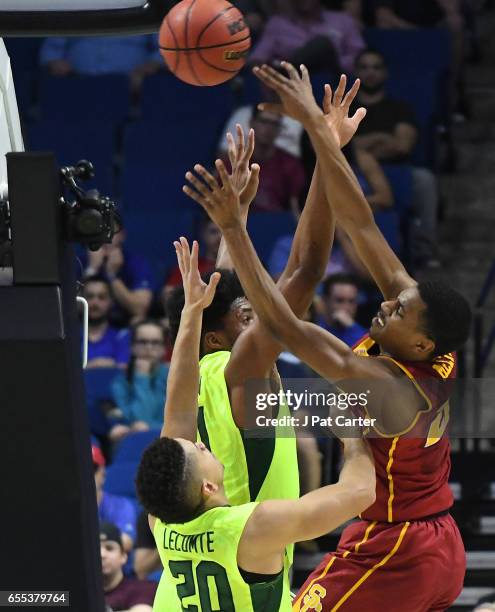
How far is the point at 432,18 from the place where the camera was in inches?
364

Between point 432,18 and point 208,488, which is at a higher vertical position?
point 432,18

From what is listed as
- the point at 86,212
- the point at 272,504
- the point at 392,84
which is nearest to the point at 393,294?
the point at 272,504

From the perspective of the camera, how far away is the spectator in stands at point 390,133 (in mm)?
7930

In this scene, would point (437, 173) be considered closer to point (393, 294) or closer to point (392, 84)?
point (392, 84)

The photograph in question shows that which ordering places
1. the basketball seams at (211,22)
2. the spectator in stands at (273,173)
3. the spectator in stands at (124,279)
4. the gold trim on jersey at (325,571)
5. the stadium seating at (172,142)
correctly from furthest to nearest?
the stadium seating at (172,142)
the spectator in stands at (273,173)
the spectator in stands at (124,279)
the basketball seams at (211,22)
the gold trim on jersey at (325,571)

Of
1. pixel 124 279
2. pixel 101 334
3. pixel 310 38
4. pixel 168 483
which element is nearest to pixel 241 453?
pixel 168 483

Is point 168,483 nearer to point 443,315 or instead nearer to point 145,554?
point 443,315

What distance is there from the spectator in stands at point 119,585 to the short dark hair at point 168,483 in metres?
2.50

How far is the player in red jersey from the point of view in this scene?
12.0ft

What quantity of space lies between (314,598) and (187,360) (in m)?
0.82

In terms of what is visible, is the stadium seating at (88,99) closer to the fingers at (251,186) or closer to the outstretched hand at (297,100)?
the outstretched hand at (297,100)

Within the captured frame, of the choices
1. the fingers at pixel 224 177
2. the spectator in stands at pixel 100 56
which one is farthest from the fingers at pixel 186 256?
the spectator in stands at pixel 100 56

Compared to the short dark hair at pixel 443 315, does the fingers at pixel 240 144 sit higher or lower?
higher

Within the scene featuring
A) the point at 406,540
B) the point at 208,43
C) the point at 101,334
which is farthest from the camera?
the point at 101,334
